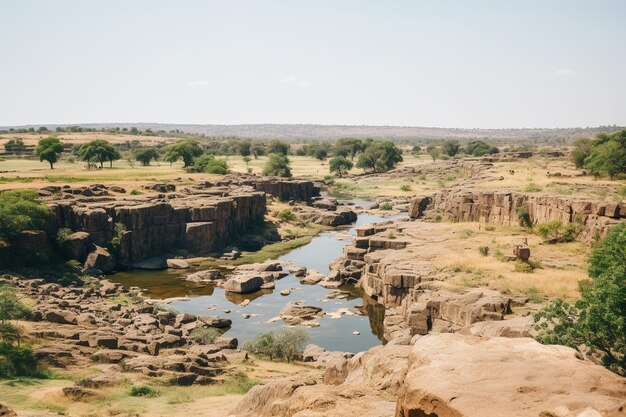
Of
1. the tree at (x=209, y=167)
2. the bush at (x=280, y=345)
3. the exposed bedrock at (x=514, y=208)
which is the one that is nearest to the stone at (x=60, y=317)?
the bush at (x=280, y=345)

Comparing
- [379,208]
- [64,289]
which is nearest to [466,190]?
[379,208]

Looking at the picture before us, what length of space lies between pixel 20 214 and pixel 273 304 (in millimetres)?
22945

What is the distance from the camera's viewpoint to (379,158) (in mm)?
124688

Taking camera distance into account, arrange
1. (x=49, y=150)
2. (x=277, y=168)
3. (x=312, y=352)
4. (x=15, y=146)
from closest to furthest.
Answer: (x=312, y=352) < (x=49, y=150) < (x=277, y=168) < (x=15, y=146)

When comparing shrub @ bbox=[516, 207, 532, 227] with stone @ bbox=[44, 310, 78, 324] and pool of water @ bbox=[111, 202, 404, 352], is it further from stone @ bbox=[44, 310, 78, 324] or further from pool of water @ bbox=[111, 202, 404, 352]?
stone @ bbox=[44, 310, 78, 324]

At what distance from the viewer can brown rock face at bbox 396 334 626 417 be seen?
8297mm

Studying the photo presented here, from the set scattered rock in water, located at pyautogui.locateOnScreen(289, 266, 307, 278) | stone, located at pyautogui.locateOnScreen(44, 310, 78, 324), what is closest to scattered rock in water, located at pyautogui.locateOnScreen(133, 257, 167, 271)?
scattered rock in water, located at pyautogui.locateOnScreen(289, 266, 307, 278)

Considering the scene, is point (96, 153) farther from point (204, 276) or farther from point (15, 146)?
point (204, 276)

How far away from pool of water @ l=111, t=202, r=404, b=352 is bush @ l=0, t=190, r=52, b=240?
8035 millimetres

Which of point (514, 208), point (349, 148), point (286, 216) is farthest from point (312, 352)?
point (349, 148)

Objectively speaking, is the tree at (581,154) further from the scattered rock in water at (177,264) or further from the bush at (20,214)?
the bush at (20,214)

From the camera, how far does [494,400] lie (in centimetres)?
853

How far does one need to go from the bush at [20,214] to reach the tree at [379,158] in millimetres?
84577

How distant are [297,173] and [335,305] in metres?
82.5
